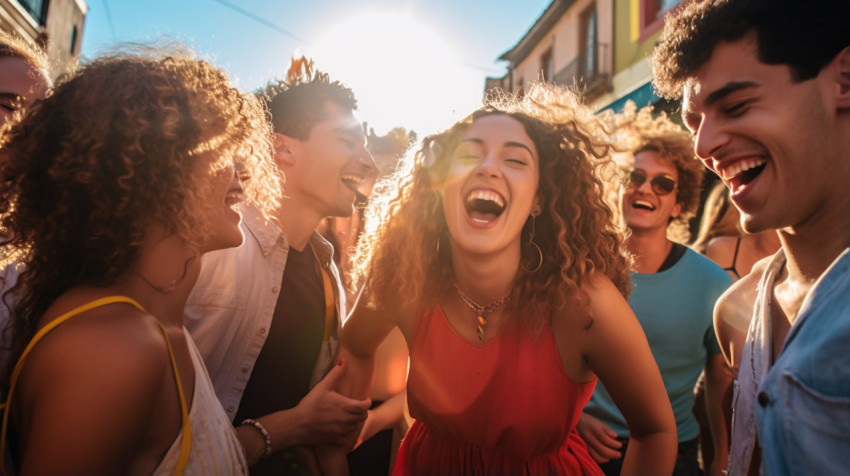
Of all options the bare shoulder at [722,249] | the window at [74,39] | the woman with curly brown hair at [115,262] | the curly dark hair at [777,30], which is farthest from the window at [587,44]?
the window at [74,39]

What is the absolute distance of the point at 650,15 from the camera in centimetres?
1120

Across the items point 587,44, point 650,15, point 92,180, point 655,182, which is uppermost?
point 587,44

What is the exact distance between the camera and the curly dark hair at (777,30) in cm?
140

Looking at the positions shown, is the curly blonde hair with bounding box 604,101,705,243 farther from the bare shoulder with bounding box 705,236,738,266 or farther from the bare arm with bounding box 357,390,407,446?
the bare arm with bounding box 357,390,407,446

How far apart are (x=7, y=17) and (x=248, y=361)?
41.7ft

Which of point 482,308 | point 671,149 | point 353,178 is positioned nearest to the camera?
point 482,308

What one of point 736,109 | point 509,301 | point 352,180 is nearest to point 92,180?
point 509,301

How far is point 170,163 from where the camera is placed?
5.01 ft

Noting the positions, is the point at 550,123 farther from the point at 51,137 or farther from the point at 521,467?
the point at 51,137

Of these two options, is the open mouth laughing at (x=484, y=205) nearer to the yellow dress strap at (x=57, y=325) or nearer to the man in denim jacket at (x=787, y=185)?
the man in denim jacket at (x=787, y=185)

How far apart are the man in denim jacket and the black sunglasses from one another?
2.09m

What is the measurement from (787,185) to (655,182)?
2.42 meters

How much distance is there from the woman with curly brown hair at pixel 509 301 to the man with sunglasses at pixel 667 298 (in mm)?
561

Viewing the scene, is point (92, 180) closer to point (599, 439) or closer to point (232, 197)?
point (232, 197)
